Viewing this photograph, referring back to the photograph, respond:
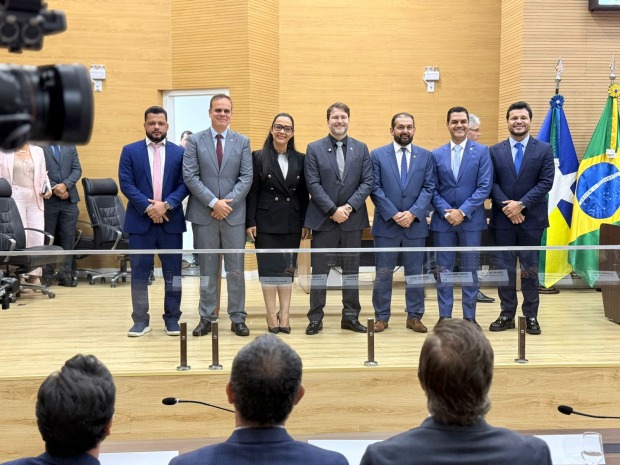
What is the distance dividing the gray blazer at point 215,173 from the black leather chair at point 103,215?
2.88 m

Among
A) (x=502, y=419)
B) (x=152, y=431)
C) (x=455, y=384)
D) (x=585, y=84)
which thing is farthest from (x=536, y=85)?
(x=455, y=384)

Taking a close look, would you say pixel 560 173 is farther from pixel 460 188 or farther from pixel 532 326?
pixel 532 326

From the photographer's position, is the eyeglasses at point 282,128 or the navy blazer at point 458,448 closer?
the navy blazer at point 458,448

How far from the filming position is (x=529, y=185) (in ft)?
18.3

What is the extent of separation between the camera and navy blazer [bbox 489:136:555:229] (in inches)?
219

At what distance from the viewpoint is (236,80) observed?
28.5ft

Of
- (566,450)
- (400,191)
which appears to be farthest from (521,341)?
(566,450)

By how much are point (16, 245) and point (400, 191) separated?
11.6 ft

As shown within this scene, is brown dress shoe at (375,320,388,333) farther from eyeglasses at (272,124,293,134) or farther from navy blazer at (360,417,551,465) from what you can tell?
navy blazer at (360,417,551,465)

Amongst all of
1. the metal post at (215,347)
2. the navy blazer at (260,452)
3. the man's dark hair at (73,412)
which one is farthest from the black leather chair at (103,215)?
the navy blazer at (260,452)

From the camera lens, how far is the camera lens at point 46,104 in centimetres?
161

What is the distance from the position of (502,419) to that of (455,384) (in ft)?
10.7

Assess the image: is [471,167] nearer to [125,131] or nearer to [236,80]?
[236,80]

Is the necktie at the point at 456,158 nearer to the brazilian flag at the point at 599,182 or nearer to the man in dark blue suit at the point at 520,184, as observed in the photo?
the man in dark blue suit at the point at 520,184
